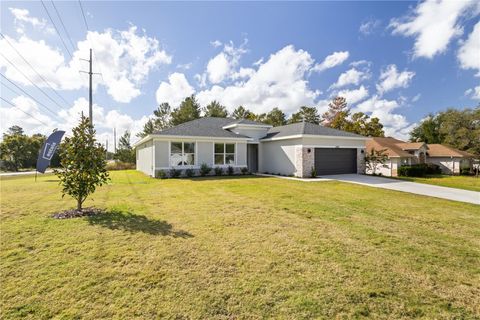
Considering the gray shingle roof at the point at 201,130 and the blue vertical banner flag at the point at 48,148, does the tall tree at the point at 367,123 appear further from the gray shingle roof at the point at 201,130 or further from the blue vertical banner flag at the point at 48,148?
the blue vertical banner flag at the point at 48,148

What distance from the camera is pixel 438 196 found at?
9.94 m

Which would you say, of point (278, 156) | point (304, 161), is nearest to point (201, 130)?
point (278, 156)

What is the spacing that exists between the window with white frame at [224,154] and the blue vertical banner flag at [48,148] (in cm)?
1061

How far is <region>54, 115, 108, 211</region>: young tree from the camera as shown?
6520mm

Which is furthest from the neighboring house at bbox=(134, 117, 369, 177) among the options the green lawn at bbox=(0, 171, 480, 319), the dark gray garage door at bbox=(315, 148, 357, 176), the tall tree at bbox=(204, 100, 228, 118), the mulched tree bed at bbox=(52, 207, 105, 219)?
the tall tree at bbox=(204, 100, 228, 118)

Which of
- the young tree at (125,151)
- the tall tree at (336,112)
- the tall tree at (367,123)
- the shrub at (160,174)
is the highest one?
the tall tree at (336,112)

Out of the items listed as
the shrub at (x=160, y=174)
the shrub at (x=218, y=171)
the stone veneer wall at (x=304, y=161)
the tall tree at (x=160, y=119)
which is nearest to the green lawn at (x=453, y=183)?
the stone veneer wall at (x=304, y=161)

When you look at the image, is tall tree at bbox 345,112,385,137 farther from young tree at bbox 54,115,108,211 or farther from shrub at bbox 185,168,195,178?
young tree at bbox 54,115,108,211

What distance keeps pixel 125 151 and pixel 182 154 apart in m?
23.8

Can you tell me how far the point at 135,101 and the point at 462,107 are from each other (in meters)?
50.3

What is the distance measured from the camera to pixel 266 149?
20.3 metres

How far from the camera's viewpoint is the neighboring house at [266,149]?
16266 mm

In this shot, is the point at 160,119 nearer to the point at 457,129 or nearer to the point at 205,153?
the point at 205,153

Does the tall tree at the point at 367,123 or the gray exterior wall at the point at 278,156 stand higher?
the tall tree at the point at 367,123
